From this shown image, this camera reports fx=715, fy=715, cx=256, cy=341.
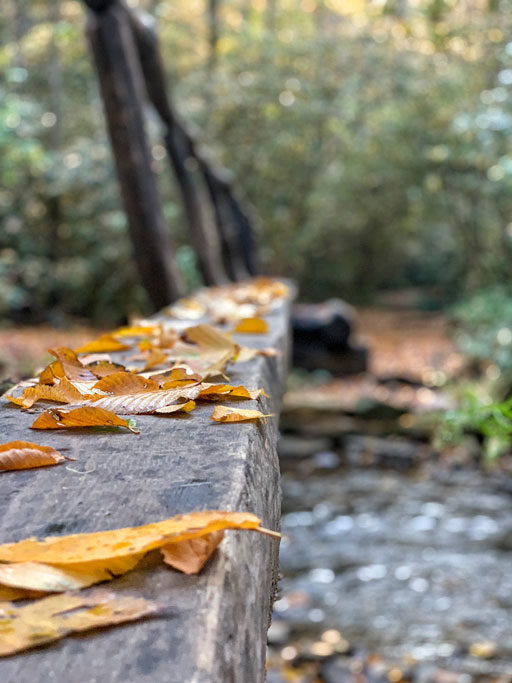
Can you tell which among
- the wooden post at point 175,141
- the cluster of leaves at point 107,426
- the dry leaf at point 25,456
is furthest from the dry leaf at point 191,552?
the wooden post at point 175,141

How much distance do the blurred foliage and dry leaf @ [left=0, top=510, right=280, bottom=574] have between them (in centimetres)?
1054

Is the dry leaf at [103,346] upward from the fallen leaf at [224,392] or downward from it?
downward

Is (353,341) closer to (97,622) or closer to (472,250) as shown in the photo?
(472,250)

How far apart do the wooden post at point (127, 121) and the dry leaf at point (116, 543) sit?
110 inches

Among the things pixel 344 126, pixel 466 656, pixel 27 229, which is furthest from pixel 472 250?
pixel 466 656

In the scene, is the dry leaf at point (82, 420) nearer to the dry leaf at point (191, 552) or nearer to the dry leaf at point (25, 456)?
the dry leaf at point (25, 456)

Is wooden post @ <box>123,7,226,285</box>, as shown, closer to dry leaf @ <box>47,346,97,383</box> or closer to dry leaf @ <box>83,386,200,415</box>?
dry leaf @ <box>47,346,97,383</box>

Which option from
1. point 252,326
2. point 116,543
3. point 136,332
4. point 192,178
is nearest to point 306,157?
point 192,178

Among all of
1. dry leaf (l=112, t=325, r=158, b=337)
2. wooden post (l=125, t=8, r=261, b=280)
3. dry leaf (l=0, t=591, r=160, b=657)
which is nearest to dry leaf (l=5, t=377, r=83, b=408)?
dry leaf (l=0, t=591, r=160, b=657)

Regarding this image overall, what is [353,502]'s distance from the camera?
579 cm

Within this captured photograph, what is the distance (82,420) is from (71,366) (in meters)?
0.39

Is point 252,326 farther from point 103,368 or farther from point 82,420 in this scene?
point 82,420

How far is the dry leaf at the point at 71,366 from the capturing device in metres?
1.40

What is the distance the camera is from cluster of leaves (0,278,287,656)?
1.92 ft
